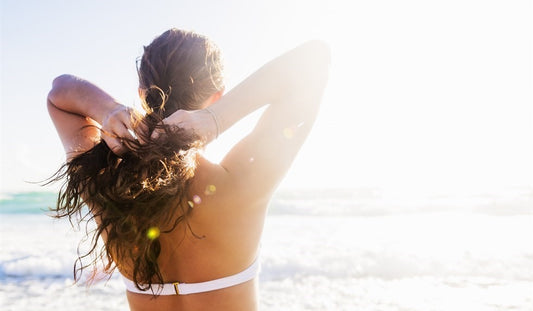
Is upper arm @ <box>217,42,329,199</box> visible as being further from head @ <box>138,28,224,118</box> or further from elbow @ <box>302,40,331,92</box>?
head @ <box>138,28,224,118</box>

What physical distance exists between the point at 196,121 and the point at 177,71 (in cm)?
38

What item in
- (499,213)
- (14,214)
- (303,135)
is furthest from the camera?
(14,214)

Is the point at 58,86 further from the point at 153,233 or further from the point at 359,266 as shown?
the point at 359,266

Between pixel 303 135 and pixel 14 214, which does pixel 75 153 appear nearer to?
pixel 303 135

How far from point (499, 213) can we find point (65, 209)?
1372cm

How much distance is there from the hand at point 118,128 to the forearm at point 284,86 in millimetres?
239

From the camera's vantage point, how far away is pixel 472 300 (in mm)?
5309

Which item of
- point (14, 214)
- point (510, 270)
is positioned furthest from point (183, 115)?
→ point (14, 214)

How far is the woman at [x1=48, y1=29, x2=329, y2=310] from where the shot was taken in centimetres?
122

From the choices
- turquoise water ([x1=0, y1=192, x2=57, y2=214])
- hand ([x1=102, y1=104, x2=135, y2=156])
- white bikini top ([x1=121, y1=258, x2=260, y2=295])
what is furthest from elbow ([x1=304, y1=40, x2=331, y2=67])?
turquoise water ([x1=0, y1=192, x2=57, y2=214])

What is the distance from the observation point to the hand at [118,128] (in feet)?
3.82

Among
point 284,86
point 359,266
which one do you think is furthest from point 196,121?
point 359,266

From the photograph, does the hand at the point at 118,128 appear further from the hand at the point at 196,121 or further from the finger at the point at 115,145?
the hand at the point at 196,121

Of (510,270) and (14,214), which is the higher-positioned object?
(510,270)
